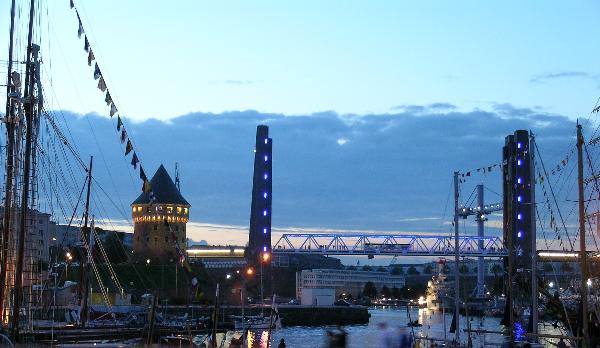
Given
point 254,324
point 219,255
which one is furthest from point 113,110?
point 219,255

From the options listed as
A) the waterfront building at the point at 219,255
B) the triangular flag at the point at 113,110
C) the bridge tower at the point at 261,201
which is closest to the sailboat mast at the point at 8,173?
the triangular flag at the point at 113,110

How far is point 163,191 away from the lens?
568 ft

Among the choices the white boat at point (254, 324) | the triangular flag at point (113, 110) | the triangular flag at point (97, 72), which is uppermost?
the triangular flag at point (97, 72)

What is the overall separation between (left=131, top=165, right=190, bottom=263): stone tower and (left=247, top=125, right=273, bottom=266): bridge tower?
90.2 feet

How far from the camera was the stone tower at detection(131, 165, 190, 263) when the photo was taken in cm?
17000

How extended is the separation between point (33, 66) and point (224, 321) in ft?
189

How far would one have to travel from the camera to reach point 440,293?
194 meters

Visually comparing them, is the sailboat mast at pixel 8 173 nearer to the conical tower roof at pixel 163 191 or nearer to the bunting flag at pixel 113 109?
the bunting flag at pixel 113 109

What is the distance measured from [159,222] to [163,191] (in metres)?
5.66

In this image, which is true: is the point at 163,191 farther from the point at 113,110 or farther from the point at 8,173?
the point at 113,110

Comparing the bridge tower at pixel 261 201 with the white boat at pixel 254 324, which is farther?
the bridge tower at pixel 261 201

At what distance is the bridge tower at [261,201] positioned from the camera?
14425 centimetres

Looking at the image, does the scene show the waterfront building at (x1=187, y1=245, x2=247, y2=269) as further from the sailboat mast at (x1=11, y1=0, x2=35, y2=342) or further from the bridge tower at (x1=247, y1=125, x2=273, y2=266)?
the sailboat mast at (x1=11, y1=0, x2=35, y2=342)

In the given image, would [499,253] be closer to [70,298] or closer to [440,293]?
[440,293]
